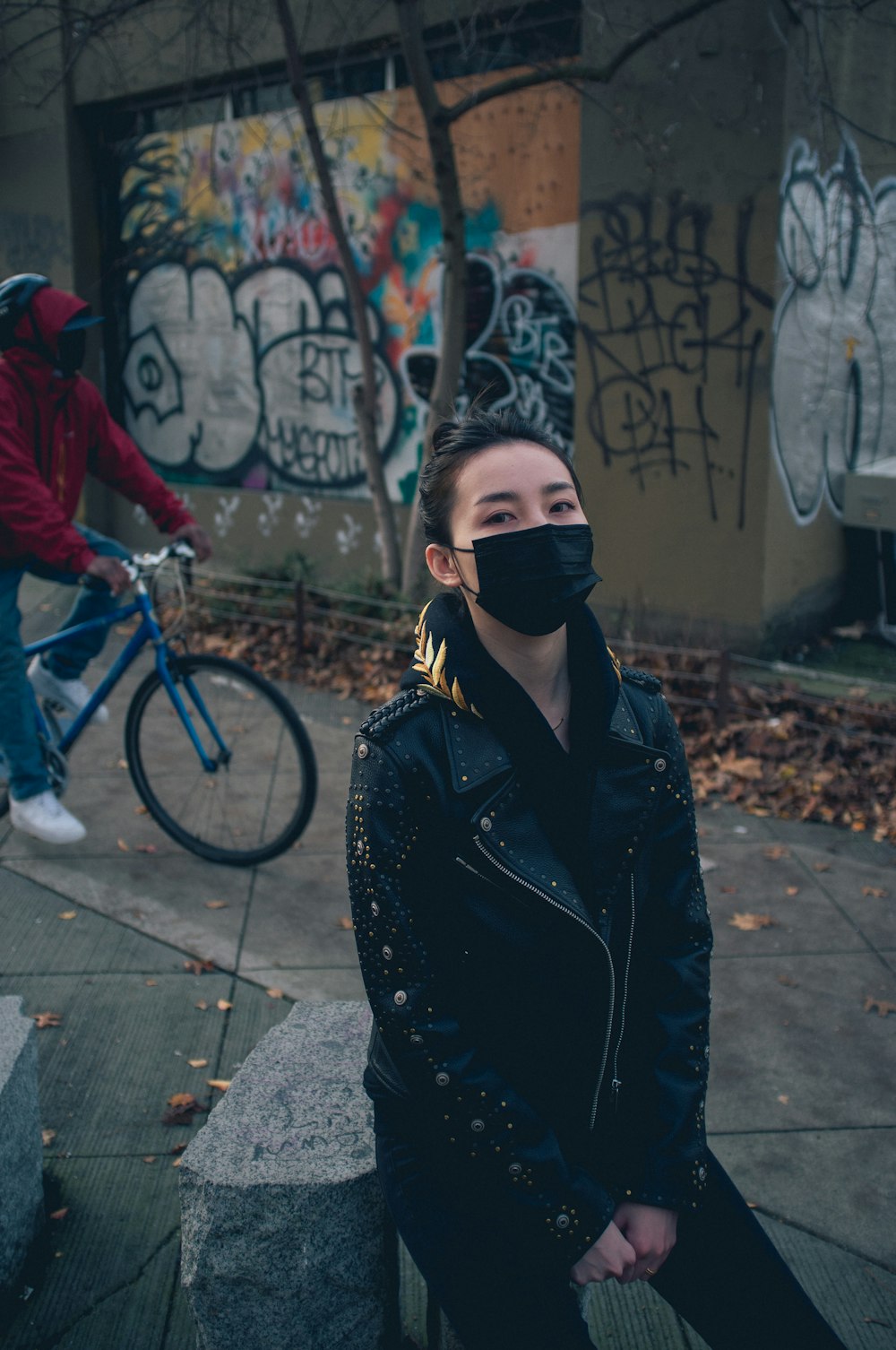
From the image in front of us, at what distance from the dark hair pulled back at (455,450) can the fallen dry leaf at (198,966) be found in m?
2.41

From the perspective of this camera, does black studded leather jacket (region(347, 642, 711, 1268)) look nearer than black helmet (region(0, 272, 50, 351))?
Yes

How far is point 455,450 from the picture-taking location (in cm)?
230

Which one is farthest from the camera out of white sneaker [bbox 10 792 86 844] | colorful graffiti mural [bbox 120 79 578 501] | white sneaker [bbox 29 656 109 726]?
colorful graffiti mural [bbox 120 79 578 501]

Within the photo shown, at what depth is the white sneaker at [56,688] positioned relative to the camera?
510 centimetres

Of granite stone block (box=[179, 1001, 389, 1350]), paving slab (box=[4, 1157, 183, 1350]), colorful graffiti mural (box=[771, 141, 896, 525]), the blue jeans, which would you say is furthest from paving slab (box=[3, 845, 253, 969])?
colorful graffiti mural (box=[771, 141, 896, 525])

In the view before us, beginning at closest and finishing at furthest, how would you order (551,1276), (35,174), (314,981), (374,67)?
(551,1276) < (314,981) < (374,67) < (35,174)

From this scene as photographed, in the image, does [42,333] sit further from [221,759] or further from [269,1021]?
[269,1021]

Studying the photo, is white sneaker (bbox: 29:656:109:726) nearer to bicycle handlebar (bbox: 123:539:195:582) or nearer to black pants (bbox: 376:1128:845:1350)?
bicycle handlebar (bbox: 123:539:195:582)

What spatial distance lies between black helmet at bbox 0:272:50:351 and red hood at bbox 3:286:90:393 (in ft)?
0.05

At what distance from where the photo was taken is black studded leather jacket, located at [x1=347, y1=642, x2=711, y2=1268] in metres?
2.03

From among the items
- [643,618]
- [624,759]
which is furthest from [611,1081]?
[643,618]

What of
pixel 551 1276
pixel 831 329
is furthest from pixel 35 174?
pixel 551 1276

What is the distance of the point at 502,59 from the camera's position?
356 inches

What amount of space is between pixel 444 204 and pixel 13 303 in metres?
3.74
